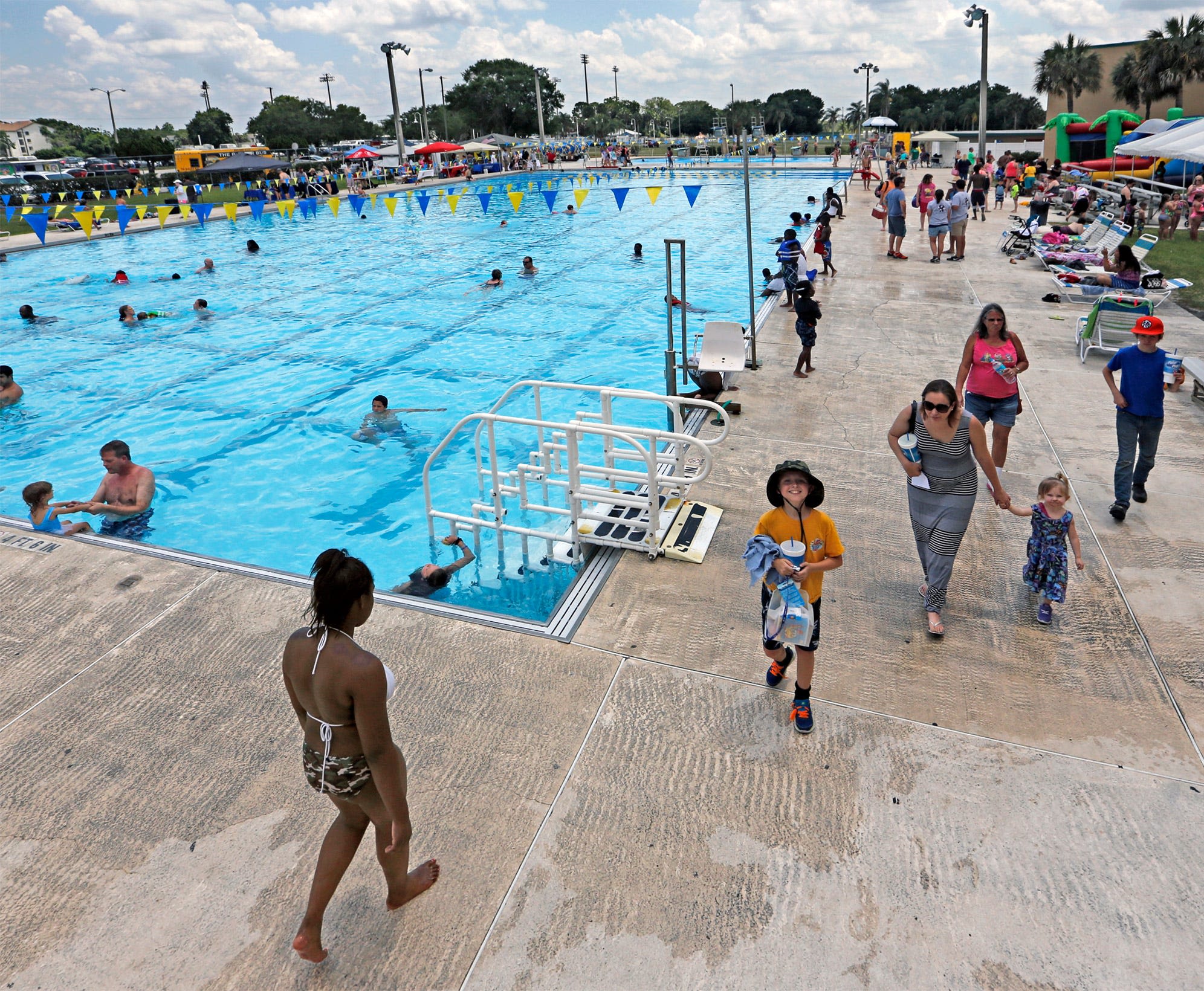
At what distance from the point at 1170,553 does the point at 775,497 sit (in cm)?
363

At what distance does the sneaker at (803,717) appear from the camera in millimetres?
4070

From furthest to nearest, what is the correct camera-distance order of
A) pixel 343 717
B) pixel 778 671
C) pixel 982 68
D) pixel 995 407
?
pixel 982 68 → pixel 995 407 → pixel 778 671 → pixel 343 717

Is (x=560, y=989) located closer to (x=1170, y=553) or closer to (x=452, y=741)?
(x=452, y=741)

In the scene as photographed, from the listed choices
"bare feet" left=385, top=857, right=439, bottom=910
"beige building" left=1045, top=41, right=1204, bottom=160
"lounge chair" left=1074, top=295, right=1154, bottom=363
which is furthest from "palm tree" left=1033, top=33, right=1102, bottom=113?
"bare feet" left=385, top=857, right=439, bottom=910

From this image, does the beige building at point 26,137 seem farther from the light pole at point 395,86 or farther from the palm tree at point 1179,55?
the palm tree at point 1179,55

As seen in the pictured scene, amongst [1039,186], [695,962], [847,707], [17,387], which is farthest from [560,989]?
[1039,186]

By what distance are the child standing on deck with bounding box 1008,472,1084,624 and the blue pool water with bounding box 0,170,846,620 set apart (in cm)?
349

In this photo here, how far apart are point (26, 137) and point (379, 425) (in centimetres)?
19378

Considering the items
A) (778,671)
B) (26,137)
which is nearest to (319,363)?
(778,671)

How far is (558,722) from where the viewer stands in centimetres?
423

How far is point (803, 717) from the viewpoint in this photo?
4.07 meters

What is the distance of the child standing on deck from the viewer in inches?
189

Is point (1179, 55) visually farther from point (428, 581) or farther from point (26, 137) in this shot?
point (26, 137)

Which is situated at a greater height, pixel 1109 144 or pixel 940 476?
pixel 1109 144
